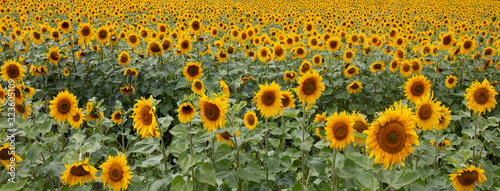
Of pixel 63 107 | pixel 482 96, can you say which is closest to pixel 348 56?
pixel 482 96

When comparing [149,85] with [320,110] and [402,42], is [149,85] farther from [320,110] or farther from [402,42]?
[402,42]

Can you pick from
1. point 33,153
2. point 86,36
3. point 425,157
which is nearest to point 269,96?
point 425,157

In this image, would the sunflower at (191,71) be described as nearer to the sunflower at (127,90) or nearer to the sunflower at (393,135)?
the sunflower at (127,90)

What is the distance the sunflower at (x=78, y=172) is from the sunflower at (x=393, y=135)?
1.89 meters

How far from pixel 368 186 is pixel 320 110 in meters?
3.79

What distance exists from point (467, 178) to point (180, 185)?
2185mm

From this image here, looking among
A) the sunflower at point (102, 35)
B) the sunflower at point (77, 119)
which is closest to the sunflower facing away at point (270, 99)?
the sunflower at point (77, 119)

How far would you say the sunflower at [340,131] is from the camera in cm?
223

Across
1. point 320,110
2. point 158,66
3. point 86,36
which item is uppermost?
point 86,36

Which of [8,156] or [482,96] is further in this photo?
[482,96]

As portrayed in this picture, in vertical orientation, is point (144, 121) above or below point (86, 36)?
below

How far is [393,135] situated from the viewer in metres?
1.79

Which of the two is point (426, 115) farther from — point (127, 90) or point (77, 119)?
point (127, 90)

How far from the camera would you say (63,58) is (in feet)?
17.5
